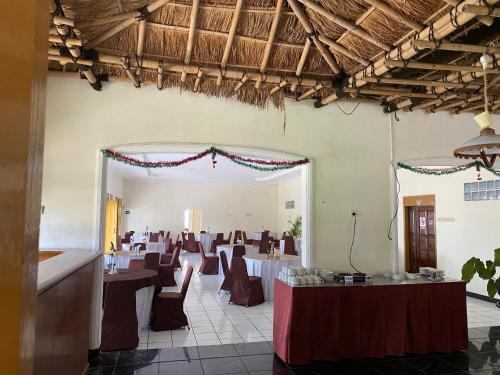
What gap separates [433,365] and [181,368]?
276 cm

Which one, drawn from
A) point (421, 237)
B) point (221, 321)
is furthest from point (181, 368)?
point (421, 237)

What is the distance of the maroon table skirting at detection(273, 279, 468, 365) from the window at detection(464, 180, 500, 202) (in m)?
3.36

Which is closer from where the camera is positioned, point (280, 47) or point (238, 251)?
point (280, 47)

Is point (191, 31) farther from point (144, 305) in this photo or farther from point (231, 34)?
point (144, 305)

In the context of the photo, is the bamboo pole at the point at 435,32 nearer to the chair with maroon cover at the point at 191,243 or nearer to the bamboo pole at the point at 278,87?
the bamboo pole at the point at 278,87

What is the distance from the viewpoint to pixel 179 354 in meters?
4.31

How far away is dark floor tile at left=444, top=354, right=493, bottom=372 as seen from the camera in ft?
13.3

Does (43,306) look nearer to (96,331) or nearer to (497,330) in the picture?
(96,331)

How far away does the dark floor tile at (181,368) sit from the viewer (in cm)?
383

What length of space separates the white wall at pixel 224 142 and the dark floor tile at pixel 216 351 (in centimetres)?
154

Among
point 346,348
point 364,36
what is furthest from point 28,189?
point 346,348

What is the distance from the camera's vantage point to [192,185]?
16062mm

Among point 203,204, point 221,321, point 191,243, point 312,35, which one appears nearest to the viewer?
point 312,35

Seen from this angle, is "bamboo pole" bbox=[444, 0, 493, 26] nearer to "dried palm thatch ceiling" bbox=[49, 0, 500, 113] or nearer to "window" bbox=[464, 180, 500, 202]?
"dried palm thatch ceiling" bbox=[49, 0, 500, 113]
